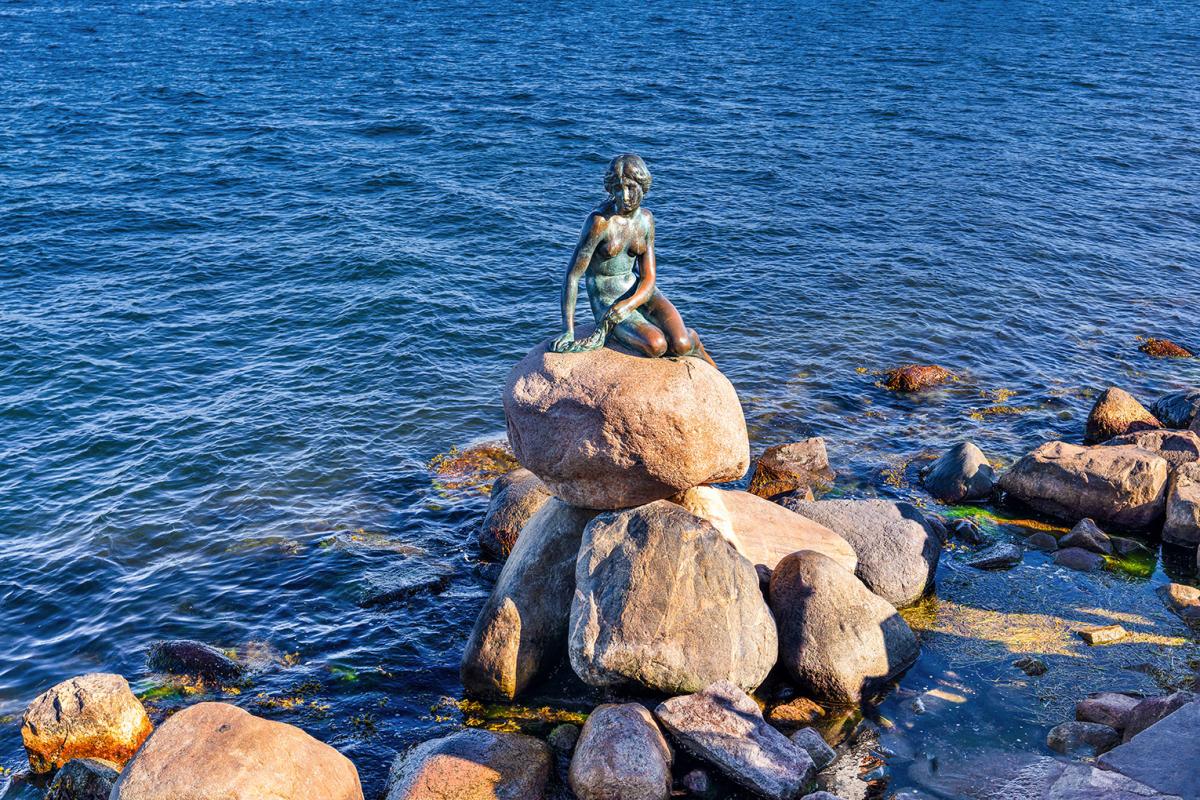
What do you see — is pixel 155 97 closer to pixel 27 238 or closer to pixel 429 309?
pixel 27 238

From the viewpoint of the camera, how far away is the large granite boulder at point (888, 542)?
1587 cm

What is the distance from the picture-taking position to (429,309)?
92.7 ft

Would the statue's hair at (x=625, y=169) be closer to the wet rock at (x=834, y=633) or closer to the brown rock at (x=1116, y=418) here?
the wet rock at (x=834, y=633)

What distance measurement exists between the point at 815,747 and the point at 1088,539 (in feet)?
23.8

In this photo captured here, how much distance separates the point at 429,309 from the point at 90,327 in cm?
855

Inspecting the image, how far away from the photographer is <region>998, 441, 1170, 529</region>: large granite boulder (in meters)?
17.6

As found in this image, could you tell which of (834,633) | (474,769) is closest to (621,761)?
(474,769)

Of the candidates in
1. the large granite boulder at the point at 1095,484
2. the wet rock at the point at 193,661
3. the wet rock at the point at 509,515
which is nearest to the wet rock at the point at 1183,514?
the large granite boulder at the point at 1095,484

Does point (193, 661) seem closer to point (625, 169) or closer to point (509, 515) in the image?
point (509, 515)

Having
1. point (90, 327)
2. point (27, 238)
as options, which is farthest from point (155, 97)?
point (90, 327)

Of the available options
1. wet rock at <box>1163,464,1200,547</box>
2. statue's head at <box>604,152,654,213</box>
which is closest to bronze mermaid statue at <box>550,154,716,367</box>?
statue's head at <box>604,152,654,213</box>

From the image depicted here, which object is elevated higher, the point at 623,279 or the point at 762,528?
the point at 623,279

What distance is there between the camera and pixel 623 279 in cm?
1476

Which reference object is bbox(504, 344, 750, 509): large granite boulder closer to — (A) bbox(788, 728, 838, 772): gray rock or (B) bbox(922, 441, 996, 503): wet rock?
(A) bbox(788, 728, 838, 772): gray rock
